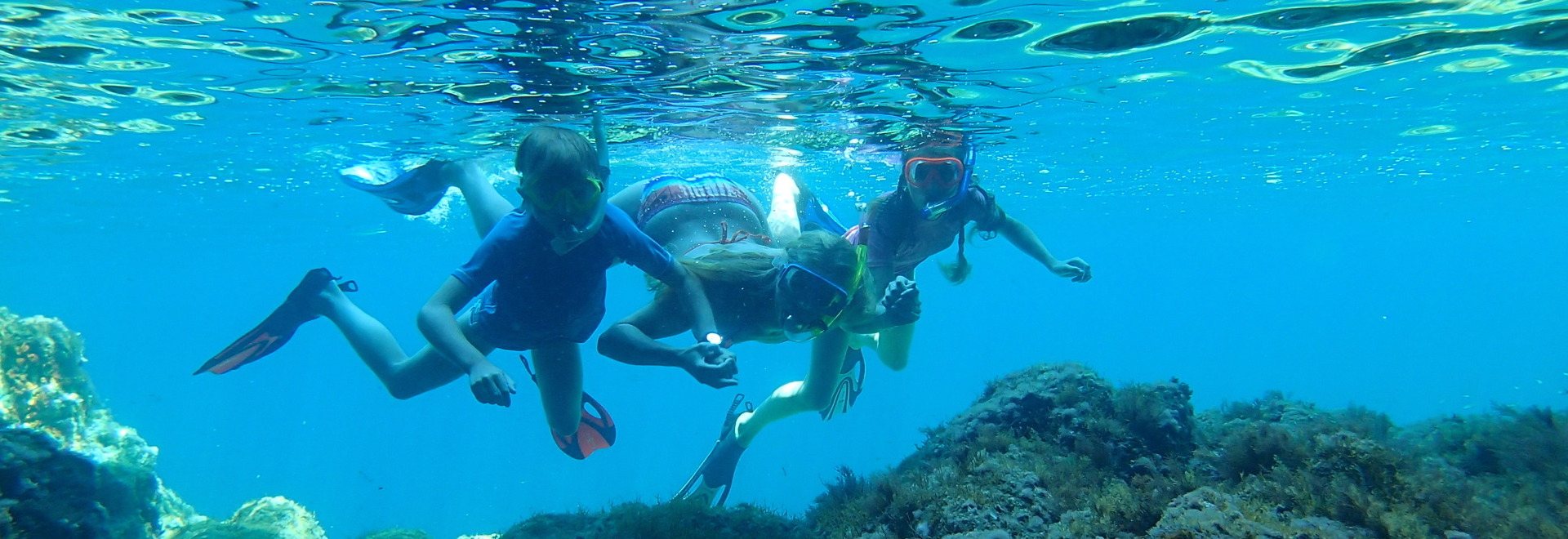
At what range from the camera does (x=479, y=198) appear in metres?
8.02

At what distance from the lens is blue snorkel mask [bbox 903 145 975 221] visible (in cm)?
793

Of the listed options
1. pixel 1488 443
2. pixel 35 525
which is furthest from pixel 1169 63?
pixel 35 525

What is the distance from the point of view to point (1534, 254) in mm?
96750

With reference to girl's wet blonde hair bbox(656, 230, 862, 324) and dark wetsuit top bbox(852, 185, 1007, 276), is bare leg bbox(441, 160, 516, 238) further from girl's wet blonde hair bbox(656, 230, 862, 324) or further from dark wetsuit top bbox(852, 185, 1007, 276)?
dark wetsuit top bbox(852, 185, 1007, 276)

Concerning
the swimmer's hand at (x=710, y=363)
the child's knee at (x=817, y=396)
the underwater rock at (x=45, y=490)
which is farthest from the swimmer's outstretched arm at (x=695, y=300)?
the underwater rock at (x=45, y=490)

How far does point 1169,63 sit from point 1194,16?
225cm

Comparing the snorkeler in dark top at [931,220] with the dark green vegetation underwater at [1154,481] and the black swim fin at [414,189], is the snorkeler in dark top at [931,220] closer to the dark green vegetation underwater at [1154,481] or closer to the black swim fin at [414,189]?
the dark green vegetation underwater at [1154,481]

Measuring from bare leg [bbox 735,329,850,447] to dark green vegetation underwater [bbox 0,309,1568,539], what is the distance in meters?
1.62

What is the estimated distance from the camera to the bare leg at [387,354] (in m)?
6.69

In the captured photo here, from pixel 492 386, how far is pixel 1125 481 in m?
4.12

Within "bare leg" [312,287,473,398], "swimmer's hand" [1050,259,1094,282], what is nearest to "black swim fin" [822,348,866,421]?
"swimmer's hand" [1050,259,1094,282]

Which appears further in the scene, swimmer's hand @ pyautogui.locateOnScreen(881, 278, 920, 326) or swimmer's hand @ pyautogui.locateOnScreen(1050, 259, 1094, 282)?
swimmer's hand @ pyautogui.locateOnScreen(1050, 259, 1094, 282)

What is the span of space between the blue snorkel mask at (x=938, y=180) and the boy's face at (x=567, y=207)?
433 centimetres

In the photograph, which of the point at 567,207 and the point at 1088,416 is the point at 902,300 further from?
the point at 567,207
